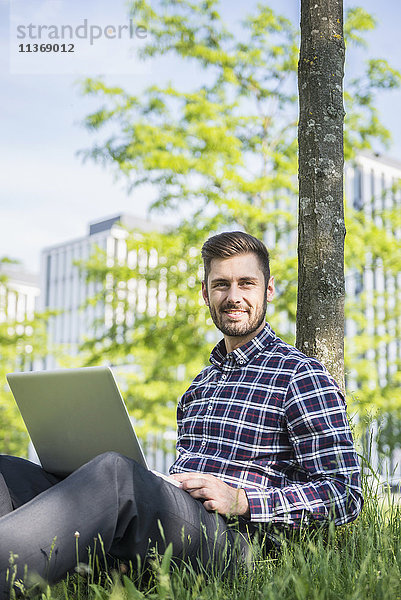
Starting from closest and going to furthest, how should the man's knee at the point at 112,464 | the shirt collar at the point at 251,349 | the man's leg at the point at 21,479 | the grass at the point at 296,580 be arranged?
the grass at the point at 296,580, the man's knee at the point at 112,464, the man's leg at the point at 21,479, the shirt collar at the point at 251,349

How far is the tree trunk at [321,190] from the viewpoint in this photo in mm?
2465

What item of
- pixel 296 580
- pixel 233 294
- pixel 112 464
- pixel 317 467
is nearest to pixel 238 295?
pixel 233 294

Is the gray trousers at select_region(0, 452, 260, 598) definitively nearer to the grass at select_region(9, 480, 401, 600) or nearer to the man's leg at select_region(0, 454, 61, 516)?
the grass at select_region(9, 480, 401, 600)

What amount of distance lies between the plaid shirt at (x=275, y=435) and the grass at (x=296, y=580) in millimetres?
103

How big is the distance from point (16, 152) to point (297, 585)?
29605 mm

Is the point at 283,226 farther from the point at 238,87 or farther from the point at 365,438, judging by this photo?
the point at 365,438

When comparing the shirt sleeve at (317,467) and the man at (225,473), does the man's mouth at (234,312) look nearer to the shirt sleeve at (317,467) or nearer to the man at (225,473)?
the man at (225,473)

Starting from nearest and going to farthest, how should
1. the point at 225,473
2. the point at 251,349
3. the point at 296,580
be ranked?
the point at 296,580, the point at 225,473, the point at 251,349

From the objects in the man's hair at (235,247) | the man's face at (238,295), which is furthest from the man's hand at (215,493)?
the man's hair at (235,247)

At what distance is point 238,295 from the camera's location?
2.12 meters

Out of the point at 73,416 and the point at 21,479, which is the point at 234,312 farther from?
the point at 21,479

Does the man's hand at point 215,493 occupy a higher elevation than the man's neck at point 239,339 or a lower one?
lower

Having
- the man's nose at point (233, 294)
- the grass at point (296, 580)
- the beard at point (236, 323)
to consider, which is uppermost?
the man's nose at point (233, 294)

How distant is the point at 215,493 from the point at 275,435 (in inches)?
11.1
